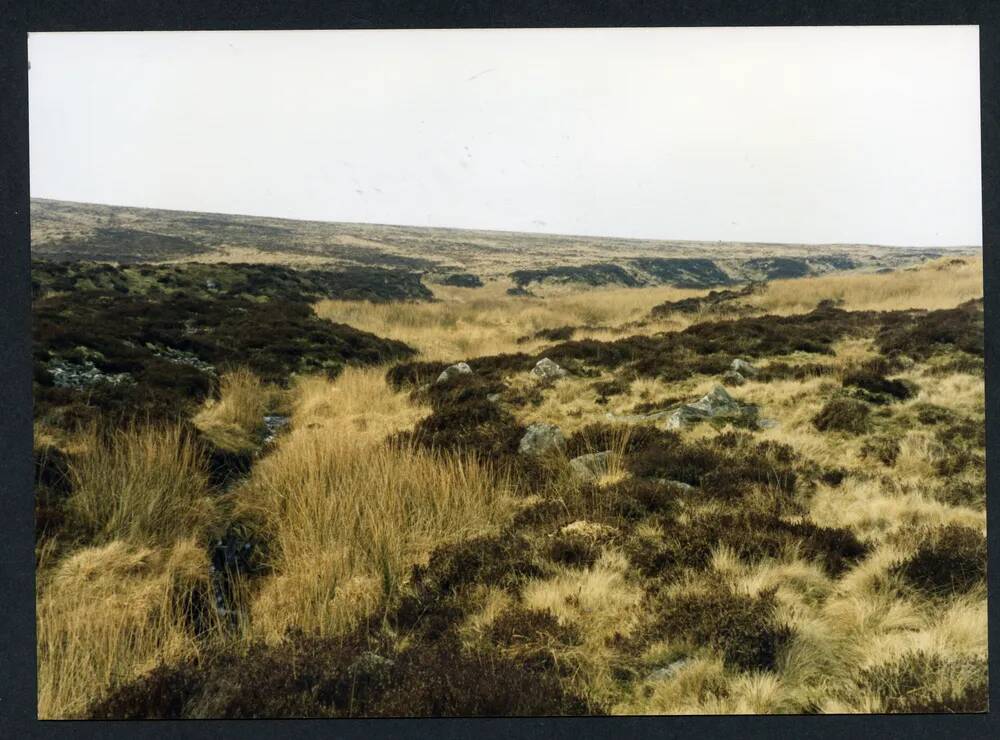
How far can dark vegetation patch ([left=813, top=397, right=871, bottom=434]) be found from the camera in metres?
4.61

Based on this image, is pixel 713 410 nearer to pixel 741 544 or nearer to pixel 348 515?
pixel 741 544

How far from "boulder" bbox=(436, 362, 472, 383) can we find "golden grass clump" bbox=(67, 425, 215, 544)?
2211 millimetres

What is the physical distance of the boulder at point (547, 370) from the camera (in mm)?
5621

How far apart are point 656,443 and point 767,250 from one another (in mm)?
2255

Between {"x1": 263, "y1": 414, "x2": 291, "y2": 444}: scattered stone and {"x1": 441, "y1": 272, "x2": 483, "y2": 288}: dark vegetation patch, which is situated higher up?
{"x1": 441, "y1": 272, "x2": 483, "y2": 288}: dark vegetation patch

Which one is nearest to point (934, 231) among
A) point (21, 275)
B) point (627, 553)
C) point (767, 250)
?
point (767, 250)

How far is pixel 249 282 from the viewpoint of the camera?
947 cm

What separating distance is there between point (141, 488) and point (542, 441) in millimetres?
2678

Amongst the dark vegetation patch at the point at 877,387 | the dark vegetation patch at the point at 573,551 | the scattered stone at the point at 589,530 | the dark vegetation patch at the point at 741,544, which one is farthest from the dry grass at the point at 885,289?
the dark vegetation patch at the point at 573,551

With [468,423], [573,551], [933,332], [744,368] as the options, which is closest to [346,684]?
[573,551]

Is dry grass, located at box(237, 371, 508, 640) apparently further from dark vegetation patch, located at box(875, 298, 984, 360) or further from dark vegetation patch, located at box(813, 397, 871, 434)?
dark vegetation patch, located at box(875, 298, 984, 360)

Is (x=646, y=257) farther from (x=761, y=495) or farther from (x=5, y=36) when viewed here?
(x=5, y=36)

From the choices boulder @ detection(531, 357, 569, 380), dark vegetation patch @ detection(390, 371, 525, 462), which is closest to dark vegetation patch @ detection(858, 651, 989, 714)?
dark vegetation patch @ detection(390, 371, 525, 462)

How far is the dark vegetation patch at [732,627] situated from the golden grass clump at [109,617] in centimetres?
250
